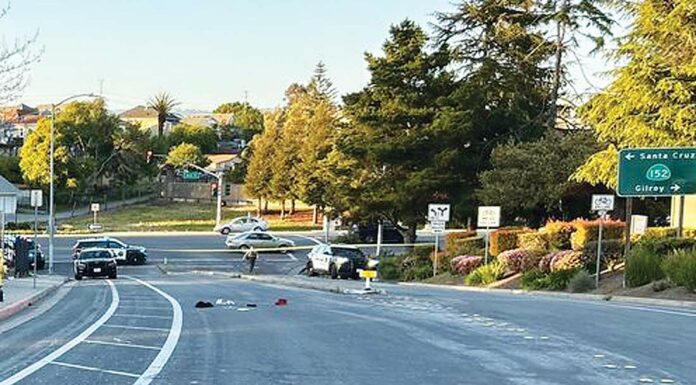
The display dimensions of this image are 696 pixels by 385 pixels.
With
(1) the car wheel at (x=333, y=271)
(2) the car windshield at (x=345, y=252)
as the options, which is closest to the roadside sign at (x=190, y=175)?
(2) the car windshield at (x=345, y=252)

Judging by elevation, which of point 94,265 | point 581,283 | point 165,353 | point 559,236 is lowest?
point 94,265

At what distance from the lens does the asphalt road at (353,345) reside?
10.1 m

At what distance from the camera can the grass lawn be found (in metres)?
77.6

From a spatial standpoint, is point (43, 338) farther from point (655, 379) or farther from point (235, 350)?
point (655, 379)

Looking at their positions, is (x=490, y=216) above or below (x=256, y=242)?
above

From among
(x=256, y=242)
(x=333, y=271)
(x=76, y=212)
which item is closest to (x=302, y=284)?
(x=333, y=271)

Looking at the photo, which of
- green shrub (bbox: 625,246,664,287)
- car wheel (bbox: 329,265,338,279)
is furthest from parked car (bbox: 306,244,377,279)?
green shrub (bbox: 625,246,664,287)

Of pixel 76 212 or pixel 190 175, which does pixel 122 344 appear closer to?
pixel 76 212

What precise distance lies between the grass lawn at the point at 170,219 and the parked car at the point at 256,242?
16.8 metres

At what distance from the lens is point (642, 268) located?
25703 mm

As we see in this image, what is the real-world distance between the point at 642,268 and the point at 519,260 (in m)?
8.23

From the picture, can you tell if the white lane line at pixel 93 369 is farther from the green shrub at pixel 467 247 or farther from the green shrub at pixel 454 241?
the green shrub at pixel 454 241

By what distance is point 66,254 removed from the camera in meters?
57.4

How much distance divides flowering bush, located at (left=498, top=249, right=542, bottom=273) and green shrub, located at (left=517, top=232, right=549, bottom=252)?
805mm
